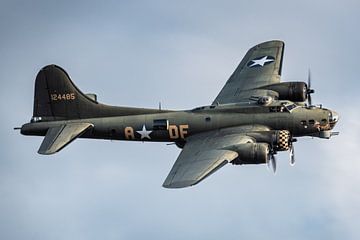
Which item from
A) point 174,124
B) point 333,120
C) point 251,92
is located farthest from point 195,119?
point 333,120

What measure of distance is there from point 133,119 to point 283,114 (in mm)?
10129

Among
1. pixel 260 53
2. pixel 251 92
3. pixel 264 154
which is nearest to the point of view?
pixel 264 154

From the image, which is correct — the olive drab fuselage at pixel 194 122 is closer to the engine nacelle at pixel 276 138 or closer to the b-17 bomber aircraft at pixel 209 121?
the b-17 bomber aircraft at pixel 209 121

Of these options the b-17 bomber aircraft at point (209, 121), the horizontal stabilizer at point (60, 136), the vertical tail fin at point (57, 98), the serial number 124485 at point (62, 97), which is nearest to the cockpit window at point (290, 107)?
the b-17 bomber aircraft at point (209, 121)

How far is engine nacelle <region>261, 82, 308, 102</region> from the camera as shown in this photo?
197 feet

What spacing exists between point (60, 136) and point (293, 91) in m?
16.0

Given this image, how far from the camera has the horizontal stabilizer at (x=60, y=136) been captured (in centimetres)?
5625

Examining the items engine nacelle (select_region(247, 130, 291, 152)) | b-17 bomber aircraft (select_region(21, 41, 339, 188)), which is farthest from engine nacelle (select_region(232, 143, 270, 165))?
engine nacelle (select_region(247, 130, 291, 152))

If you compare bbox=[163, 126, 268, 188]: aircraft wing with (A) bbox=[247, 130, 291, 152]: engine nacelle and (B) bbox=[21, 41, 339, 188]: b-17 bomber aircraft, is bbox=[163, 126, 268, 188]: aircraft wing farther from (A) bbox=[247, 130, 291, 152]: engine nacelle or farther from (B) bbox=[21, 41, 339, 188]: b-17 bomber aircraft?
(A) bbox=[247, 130, 291, 152]: engine nacelle

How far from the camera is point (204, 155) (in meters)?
54.2

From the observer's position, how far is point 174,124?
58750 millimetres

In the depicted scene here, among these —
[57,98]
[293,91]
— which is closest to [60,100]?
[57,98]

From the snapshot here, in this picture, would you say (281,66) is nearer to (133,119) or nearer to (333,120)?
(333,120)

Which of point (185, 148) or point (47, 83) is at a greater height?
point (47, 83)
